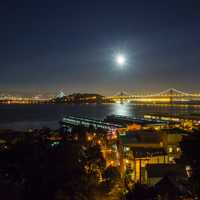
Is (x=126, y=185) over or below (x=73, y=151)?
below

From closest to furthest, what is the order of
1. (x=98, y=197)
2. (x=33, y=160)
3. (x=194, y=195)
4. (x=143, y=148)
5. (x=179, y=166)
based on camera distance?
(x=194, y=195)
(x=98, y=197)
(x=179, y=166)
(x=33, y=160)
(x=143, y=148)

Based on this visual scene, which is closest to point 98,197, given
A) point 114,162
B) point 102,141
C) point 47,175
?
point 47,175

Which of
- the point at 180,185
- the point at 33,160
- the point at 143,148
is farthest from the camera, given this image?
the point at 143,148

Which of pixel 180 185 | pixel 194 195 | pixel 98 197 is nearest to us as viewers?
pixel 194 195

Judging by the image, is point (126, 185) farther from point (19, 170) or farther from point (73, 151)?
point (19, 170)

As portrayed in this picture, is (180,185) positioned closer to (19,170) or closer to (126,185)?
(126,185)

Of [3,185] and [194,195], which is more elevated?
[194,195]

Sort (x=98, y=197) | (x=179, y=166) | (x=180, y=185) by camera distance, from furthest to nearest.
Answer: (x=179, y=166), (x=98, y=197), (x=180, y=185)

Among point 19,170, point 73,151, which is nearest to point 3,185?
point 19,170

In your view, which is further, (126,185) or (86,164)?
(86,164)
